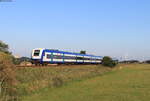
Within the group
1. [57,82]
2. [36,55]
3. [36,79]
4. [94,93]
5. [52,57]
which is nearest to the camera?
[94,93]

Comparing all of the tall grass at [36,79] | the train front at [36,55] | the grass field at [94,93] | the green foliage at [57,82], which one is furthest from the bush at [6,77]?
the train front at [36,55]

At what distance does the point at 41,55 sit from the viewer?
38.9 metres

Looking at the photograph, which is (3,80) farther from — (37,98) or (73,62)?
(73,62)

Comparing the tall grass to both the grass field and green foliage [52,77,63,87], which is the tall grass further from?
the grass field

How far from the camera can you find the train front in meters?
39.2

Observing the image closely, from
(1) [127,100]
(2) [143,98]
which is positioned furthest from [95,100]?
(2) [143,98]

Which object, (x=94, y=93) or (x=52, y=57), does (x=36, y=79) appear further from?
(x=52, y=57)

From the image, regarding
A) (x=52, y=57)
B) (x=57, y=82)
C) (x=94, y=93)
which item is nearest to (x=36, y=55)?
(x=52, y=57)

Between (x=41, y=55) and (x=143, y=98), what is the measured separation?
74.8 feet

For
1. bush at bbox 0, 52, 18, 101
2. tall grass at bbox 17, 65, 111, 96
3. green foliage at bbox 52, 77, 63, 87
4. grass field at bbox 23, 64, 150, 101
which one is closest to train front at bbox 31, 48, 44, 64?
tall grass at bbox 17, 65, 111, 96

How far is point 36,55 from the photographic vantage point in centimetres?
3975

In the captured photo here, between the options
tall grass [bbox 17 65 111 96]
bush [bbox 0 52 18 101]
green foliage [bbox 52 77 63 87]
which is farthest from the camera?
green foliage [bbox 52 77 63 87]

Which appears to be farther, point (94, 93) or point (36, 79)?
point (36, 79)

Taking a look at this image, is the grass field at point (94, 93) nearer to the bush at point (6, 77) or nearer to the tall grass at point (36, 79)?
the tall grass at point (36, 79)
